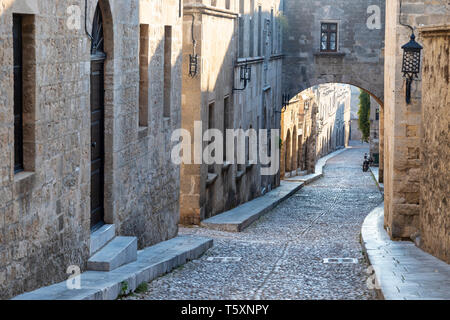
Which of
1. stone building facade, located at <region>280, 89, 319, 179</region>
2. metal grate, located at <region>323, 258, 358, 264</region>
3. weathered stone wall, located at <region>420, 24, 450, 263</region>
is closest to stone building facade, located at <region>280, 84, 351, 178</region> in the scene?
stone building facade, located at <region>280, 89, 319, 179</region>

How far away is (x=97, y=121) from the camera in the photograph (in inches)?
381

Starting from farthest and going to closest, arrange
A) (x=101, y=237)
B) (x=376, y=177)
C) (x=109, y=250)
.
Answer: (x=376, y=177) < (x=101, y=237) < (x=109, y=250)

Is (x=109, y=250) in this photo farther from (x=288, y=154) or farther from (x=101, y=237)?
(x=288, y=154)

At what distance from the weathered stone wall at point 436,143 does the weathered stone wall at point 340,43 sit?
16.8m

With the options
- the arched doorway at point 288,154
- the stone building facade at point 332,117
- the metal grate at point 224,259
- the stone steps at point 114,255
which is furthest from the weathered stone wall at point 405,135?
the stone building facade at point 332,117

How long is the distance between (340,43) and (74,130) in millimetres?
21715

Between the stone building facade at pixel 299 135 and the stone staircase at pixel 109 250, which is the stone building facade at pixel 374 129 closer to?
the stone building facade at pixel 299 135

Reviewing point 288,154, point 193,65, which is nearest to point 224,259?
point 193,65

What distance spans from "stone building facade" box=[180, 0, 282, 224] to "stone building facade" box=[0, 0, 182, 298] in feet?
11.3

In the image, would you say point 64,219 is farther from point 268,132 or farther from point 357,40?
point 357,40

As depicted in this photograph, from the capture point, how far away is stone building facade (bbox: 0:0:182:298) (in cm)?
660

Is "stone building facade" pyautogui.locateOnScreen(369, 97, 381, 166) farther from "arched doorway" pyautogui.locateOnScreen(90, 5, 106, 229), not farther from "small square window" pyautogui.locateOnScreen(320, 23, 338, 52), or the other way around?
"arched doorway" pyautogui.locateOnScreen(90, 5, 106, 229)
